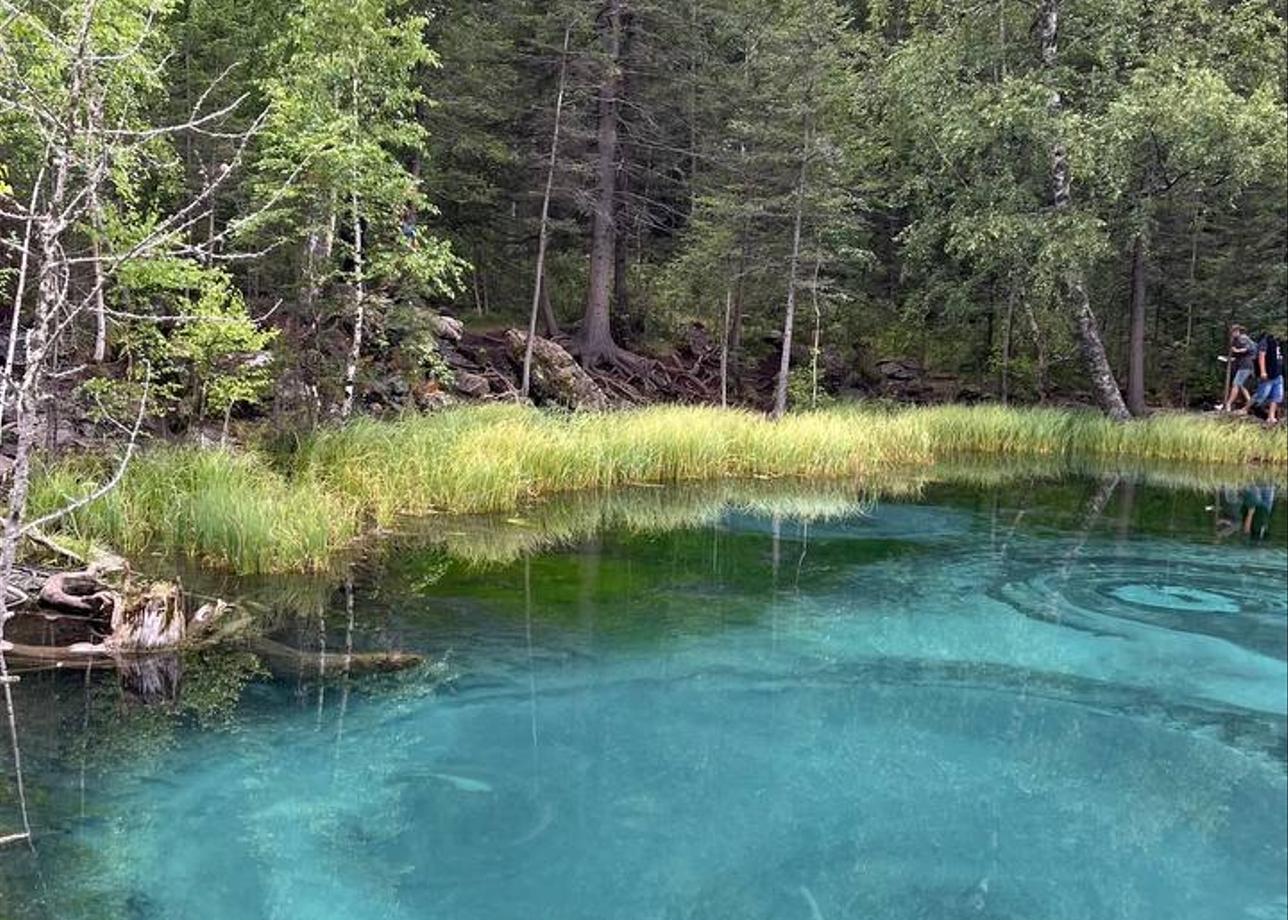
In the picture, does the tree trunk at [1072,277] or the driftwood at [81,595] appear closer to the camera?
the driftwood at [81,595]

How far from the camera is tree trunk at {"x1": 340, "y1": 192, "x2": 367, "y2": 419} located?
406 inches

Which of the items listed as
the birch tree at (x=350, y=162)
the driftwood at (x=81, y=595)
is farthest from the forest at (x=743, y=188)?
the driftwood at (x=81, y=595)

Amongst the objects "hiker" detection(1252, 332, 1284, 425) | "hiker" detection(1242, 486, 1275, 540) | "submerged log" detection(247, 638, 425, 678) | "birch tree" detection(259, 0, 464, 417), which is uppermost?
"birch tree" detection(259, 0, 464, 417)

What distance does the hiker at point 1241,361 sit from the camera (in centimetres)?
1642

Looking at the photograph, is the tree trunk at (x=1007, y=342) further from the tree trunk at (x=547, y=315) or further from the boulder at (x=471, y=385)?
the boulder at (x=471, y=385)

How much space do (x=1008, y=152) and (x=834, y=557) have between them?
11.1 m

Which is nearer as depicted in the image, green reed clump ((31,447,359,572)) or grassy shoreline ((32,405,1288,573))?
green reed clump ((31,447,359,572))

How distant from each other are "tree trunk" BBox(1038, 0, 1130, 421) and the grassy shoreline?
1.45 ft

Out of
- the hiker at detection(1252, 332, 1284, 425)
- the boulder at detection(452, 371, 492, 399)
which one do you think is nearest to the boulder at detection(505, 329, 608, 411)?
the boulder at detection(452, 371, 492, 399)

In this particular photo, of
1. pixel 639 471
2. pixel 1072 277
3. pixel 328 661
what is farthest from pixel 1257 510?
pixel 328 661

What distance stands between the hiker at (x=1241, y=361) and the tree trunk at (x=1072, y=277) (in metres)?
1.53

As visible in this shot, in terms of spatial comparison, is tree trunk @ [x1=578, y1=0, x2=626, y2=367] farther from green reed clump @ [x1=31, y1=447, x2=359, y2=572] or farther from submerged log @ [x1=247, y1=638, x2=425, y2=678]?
submerged log @ [x1=247, y1=638, x2=425, y2=678]

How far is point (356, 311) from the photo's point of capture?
34.6 feet

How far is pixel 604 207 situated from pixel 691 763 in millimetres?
13883
